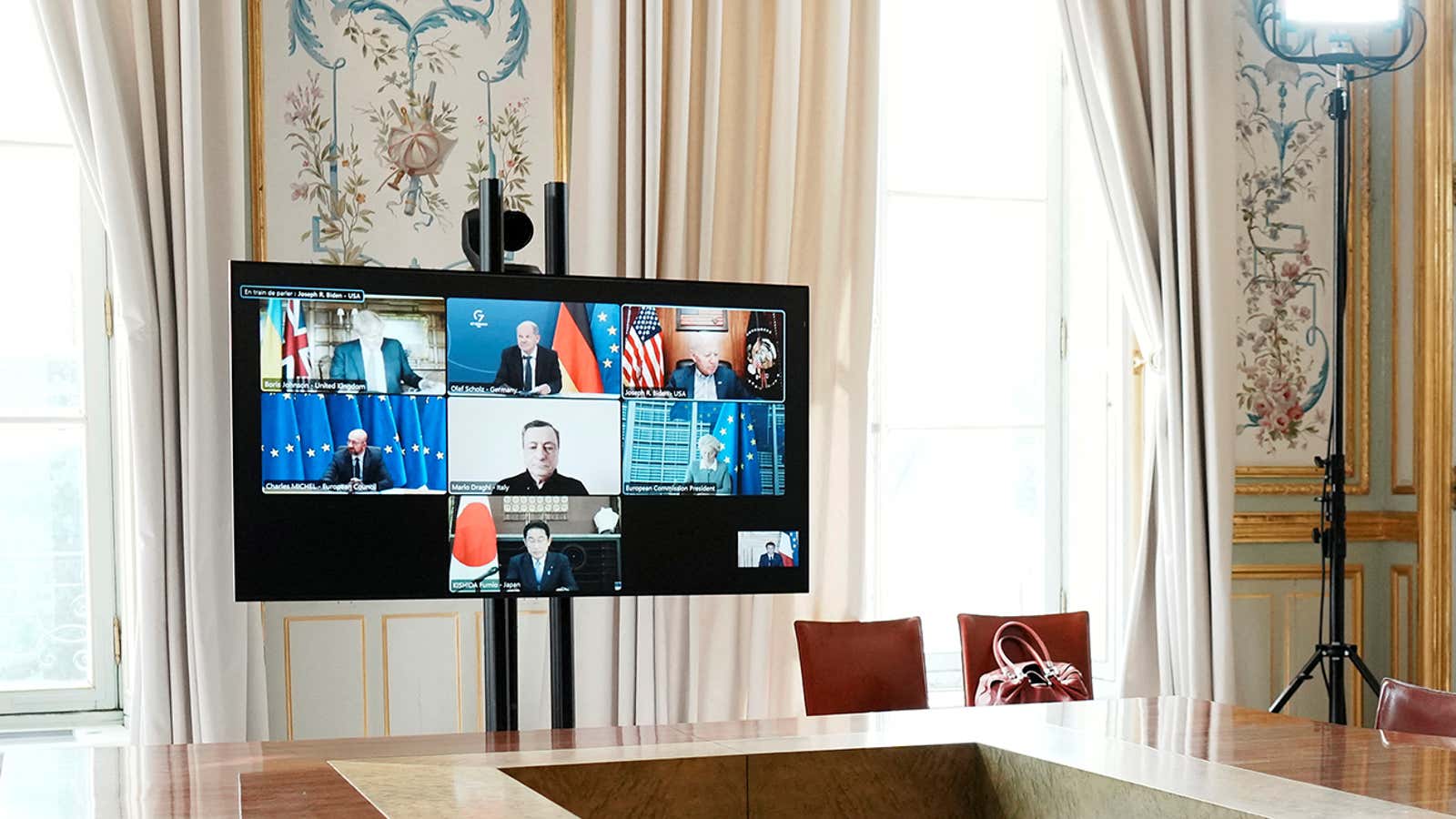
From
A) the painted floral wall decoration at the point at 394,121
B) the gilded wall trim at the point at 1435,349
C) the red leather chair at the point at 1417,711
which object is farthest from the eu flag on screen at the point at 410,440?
the gilded wall trim at the point at 1435,349

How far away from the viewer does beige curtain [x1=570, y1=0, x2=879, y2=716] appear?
413 cm

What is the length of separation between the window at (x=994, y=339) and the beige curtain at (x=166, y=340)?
226 centimetres

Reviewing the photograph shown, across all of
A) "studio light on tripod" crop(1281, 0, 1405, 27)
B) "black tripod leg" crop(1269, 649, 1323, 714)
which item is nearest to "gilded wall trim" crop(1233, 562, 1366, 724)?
"black tripod leg" crop(1269, 649, 1323, 714)

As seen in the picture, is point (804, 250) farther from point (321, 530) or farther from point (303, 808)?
point (303, 808)

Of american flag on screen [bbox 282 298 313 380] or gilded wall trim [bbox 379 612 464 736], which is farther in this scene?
gilded wall trim [bbox 379 612 464 736]

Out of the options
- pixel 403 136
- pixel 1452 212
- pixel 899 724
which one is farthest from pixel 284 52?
pixel 1452 212

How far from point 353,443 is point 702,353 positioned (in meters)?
0.81

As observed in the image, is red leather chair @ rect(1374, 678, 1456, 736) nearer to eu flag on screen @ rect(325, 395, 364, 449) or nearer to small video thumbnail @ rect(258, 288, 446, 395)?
small video thumbnail @ rect(258, 288, 446, 395)

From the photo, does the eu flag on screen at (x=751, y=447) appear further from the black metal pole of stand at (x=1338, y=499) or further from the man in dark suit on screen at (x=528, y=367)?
the black metal pole of stand at (x=1338, y=499)

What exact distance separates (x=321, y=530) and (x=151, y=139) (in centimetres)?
135

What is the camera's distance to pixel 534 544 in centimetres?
316

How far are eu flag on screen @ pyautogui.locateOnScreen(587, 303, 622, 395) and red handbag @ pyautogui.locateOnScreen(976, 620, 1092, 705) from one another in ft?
3.76

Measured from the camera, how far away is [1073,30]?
466cm

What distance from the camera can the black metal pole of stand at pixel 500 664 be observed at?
3115 mm
